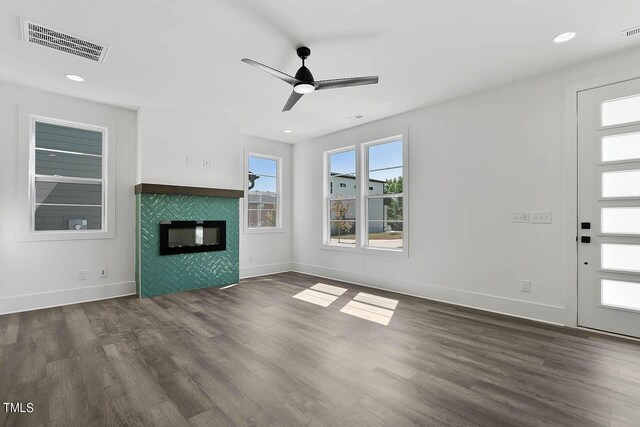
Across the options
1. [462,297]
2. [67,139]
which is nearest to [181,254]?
[67,139]

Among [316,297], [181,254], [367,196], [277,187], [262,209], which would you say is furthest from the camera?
[277,187]

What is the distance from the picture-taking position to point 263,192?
6.41m

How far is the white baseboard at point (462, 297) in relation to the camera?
3.42m

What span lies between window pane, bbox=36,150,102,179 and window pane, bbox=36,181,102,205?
5.9 inches

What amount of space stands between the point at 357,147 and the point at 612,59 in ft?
11.1

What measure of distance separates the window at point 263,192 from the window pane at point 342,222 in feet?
4.16

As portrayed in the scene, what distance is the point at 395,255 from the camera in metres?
4.90

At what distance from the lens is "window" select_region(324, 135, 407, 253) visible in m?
5.05

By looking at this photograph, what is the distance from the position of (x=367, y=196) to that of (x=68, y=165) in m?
4.59

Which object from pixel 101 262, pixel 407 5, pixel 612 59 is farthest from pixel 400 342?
pixel 101 262

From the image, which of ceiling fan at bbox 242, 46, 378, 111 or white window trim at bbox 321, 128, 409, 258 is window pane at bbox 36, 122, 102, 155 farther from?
white window trim at bbox 321, 128, 409, 258

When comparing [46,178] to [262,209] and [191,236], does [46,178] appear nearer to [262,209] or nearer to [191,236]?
[191,236]

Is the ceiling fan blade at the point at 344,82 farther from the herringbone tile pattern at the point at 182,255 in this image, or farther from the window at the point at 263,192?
the window at the point at 263,192

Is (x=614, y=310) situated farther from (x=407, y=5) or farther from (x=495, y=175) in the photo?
(x=407, y=5)
